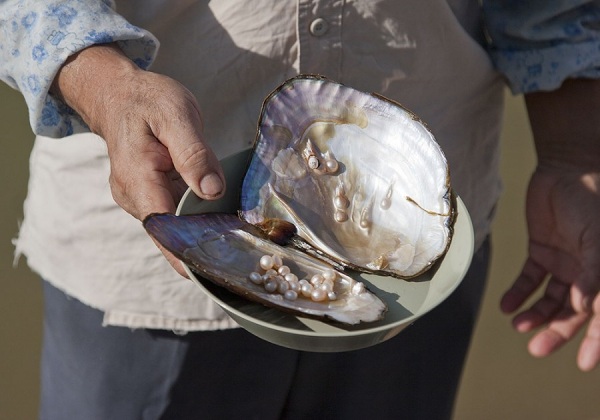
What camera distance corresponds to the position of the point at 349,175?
84 centimetres

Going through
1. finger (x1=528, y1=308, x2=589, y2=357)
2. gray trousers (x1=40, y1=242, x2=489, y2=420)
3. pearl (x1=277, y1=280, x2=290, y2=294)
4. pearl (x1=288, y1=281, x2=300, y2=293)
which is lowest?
gray trousers (x1=40, y1=242, x2=489, y2=420)

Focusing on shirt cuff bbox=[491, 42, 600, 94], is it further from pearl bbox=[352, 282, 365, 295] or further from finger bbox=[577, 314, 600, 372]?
pearl bbox=[352, 282, 365, 295]

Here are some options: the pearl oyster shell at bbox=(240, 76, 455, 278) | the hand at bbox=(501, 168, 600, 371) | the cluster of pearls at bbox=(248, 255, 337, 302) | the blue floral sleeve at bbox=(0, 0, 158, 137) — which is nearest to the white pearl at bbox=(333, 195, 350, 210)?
the pearl oyster shell at bbox=(240, 76, 455, 278)

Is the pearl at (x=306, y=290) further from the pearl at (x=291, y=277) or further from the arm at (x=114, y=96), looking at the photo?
the arm at (x=114, y=96)

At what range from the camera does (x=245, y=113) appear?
878 millimetres

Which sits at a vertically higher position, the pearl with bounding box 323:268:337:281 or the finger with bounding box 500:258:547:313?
the pearl with bounding box 323:268:337:281

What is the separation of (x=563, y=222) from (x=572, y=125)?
0.13 meters

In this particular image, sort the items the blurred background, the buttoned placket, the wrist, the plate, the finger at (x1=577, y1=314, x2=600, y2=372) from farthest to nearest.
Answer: the blurred background → the finger at (x1=577, y1=314, x2=600, y2=372) → the buttoned placket → the wrist → the plate

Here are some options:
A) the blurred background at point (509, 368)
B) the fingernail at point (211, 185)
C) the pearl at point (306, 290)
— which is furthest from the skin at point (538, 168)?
the blurred background at point (509, 368)

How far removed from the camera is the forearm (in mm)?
1047

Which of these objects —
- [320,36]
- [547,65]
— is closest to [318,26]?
[320,36]

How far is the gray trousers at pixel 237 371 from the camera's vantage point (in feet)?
3.19

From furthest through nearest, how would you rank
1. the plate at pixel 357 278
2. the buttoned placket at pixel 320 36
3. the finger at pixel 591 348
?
the finger at pixel 591 348
the buttoned placket at pixel 320 36
the plate at pixel 357 278

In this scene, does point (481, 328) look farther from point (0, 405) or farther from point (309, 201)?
point (309, 201)
